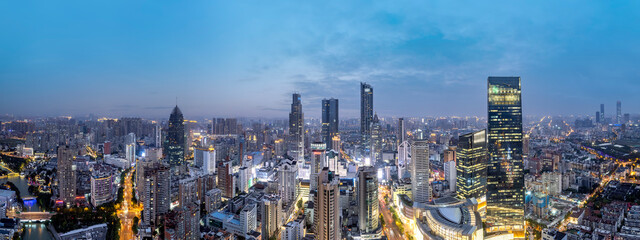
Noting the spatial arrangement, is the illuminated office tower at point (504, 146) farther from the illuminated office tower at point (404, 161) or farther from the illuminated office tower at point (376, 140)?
the illuminated office tower at point (376, 140)

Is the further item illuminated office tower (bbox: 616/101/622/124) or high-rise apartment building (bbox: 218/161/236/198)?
illuminated office tower (bbox: 616/101/622/124)

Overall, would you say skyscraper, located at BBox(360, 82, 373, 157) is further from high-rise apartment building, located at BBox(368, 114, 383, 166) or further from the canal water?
the canal water

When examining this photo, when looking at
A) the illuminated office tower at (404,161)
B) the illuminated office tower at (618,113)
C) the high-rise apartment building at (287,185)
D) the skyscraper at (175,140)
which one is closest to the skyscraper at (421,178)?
the illuminated office tower at (404,161)

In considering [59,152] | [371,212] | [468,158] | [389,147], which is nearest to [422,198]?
[468,158]

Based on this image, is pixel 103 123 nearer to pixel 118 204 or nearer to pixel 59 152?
pixel 59 152

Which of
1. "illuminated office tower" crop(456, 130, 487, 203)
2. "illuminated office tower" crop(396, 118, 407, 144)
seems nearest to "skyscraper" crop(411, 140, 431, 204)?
"illuminated office tower" crop(456, 130, 487, 203)

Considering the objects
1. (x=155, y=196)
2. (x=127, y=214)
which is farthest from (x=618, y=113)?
(x=127, y=214)
